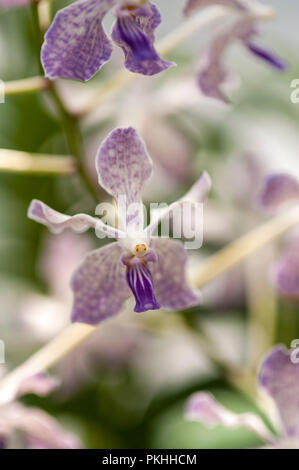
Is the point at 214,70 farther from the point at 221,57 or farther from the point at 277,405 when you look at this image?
the point at 277,405

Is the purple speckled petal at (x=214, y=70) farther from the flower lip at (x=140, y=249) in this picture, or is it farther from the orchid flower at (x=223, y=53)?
the flower lip at (x=140, y=249)

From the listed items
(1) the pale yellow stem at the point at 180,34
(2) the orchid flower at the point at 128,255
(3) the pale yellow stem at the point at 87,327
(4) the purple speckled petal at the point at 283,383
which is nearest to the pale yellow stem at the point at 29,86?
(1) the pale yellow stem at the point at 180,34

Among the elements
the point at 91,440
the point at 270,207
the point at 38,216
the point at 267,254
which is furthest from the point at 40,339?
the point at 38,216

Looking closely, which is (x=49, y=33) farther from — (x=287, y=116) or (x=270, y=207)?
(x=287, y=116)

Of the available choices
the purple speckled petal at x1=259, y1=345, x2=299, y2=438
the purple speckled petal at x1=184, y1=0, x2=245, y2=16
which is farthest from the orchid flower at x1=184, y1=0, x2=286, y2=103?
the purple speckled petal at x1=259, y1=345, x2=299, y2=438

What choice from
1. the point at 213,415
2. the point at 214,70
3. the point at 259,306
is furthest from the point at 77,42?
the point at 259,306

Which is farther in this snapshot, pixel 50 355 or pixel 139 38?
pixel 50 355

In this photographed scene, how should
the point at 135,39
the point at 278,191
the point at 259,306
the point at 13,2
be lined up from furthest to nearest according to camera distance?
1. the point at 259,306
2. the point at 278,191
3. the point at 13,2
4. the point at 135,39
